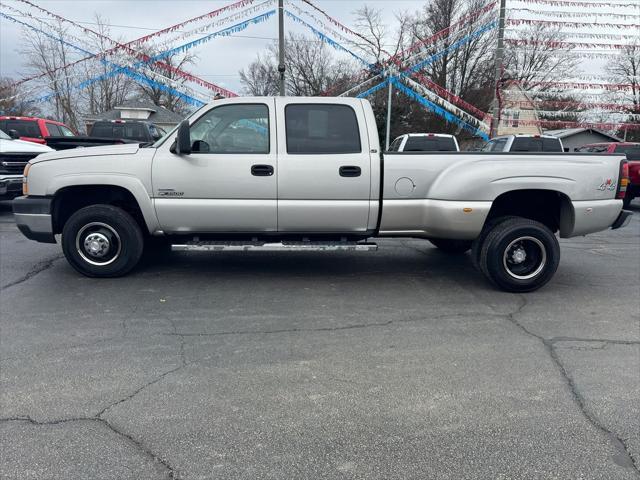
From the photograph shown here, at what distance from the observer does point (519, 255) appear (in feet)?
17.3

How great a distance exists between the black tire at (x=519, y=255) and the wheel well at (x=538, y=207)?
29cm

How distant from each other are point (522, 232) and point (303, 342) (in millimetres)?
2766

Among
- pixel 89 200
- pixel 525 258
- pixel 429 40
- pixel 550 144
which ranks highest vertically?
pixel 429 40

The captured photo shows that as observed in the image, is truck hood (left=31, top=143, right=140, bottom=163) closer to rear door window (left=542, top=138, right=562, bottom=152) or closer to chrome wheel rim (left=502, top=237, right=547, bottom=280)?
chrome wheel rim (left=502, top=237, right=547, bottom=280)

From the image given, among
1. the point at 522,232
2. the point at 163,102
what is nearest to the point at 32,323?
the point at 522,232

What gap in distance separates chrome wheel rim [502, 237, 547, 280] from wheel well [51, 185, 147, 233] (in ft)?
13.4

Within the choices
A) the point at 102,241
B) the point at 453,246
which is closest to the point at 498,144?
the point at 453,246

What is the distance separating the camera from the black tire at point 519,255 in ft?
16.9

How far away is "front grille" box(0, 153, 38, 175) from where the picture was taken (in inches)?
358

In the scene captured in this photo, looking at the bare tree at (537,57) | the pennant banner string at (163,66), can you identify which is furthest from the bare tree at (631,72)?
the pennant banner string at (163,66)

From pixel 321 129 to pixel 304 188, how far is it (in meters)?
→ 0.68

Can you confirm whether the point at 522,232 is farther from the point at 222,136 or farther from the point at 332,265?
the point at 222,136

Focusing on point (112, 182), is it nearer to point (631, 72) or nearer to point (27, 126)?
point (27, 126)

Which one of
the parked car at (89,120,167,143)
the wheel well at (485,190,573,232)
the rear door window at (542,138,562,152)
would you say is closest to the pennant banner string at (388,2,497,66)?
the rear door window at (542,138,562,152)
